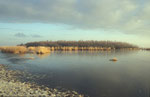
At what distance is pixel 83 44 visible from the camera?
98.7 meters

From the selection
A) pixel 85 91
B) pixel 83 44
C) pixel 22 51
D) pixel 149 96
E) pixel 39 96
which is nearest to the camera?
pixel 39 96

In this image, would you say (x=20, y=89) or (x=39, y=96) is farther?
(x=20, y=89)

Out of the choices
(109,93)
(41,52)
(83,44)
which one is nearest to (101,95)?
(109,93)

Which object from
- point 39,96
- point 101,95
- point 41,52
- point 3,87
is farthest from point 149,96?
point 41,52

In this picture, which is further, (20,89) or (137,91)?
(137,91)

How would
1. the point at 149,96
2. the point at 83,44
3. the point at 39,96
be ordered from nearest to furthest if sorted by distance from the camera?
the point at 39,96 → the point at 149,96 → the point at 83,44

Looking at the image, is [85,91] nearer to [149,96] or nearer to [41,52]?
[149,96]

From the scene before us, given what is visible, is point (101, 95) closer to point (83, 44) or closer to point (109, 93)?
point (109, 93)

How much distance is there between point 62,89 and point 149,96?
18.1ft

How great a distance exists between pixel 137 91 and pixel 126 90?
699 mm

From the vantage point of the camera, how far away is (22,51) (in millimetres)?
43719

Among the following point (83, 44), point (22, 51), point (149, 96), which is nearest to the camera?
point (149, 96)

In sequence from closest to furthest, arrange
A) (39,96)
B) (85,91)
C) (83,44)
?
1. (39,96)
2. (85,91)
3. (83,44)

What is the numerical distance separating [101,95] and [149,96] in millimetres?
2938
